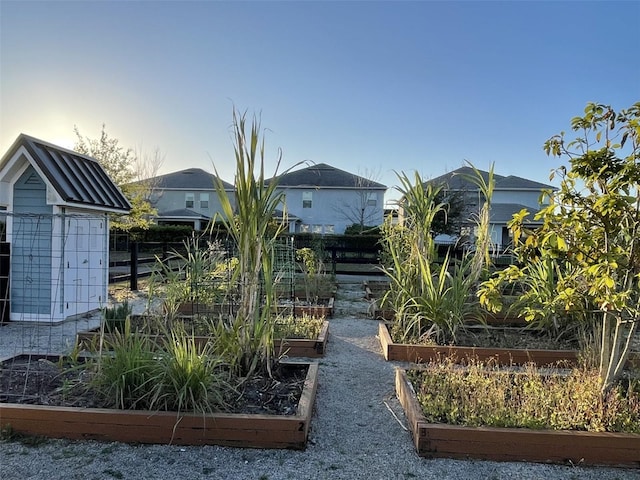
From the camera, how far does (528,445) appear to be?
262 cm

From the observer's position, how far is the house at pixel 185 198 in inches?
1144

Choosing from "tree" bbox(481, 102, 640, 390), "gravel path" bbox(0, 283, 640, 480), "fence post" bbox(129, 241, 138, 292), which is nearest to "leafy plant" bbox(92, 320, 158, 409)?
"gravel path" bbox(0, 283, 640, 480)

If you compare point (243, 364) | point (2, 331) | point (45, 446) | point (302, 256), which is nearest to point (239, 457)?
point (243, 364)

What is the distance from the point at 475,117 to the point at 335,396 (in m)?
11.8

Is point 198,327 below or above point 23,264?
below

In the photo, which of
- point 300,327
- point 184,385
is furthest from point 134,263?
point 184,385

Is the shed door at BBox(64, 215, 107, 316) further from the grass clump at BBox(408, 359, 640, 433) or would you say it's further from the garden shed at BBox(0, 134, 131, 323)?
the grass clump at BBox(408, 359, 640, 433)

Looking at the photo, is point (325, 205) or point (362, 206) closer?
point (362, 206)

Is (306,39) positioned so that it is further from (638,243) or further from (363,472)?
(363,472)

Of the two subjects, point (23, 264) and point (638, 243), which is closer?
point (638, 243)

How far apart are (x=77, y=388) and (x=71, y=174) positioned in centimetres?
506

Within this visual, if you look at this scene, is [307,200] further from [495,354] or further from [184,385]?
[184,385]

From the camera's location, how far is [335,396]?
3.78 metres

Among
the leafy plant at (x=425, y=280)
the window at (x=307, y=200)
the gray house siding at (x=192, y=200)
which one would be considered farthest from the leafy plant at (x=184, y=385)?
the gray house siding at (x=192, y=200)
